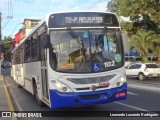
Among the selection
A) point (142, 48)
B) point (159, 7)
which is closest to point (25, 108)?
point (159, 7)

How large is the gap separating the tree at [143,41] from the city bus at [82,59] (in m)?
41.0

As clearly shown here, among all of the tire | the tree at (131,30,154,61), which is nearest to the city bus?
the tire

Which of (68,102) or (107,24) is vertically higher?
(107,24)

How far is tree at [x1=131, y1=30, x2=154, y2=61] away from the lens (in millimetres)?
51438

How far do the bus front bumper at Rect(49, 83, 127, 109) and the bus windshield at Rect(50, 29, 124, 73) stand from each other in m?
0.63

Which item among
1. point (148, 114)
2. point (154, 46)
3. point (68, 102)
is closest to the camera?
point (68, 102)

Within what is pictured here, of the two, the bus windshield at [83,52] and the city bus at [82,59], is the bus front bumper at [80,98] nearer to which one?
the city bus at [82,59]

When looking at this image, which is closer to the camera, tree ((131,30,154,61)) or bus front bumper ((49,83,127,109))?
bus front bumper ((49,83,127,109))

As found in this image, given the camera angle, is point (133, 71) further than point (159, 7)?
No

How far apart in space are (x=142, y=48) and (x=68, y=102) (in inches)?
1726

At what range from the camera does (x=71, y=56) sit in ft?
33.9

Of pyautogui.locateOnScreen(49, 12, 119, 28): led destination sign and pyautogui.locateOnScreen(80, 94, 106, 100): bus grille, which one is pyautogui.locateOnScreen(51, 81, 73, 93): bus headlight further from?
pyautogui.locateOnScreen(49, 12, 119, 28): led destination sign

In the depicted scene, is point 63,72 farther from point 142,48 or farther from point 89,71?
point 142,48

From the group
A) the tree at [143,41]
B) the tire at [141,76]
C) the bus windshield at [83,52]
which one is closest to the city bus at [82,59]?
the bus windshield at [83,52]
